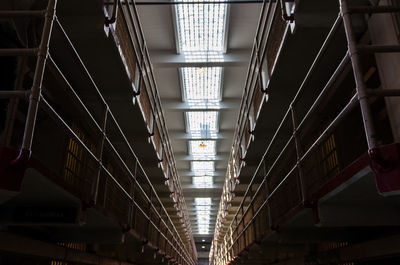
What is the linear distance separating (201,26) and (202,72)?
1.70 metres

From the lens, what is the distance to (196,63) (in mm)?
9750

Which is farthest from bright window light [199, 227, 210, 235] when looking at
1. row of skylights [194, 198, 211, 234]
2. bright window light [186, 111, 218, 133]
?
bright window light [186, 111, 218, 133]

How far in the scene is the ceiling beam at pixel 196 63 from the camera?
9.71 m

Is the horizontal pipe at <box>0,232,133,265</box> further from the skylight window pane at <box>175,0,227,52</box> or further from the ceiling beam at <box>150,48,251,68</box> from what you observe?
the skylight window pane at <box>175,0,227,52</box>

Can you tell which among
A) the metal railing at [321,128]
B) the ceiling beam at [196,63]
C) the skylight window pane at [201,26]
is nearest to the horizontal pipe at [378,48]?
the metal railing at [321,128]

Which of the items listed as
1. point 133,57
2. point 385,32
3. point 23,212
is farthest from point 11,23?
point 385,32

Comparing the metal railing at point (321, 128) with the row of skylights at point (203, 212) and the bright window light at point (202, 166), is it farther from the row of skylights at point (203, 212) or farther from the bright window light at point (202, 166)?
the row of skylights at point (203, 212)

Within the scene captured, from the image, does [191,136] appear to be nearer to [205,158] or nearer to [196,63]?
[205,158]

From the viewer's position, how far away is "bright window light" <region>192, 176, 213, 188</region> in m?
20.1

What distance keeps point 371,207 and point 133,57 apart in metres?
4.58

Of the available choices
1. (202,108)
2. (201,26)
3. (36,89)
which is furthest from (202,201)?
(36,89)

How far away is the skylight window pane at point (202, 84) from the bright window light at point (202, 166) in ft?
19.7

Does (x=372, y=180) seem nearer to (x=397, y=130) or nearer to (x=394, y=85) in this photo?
(x=397, y=130)

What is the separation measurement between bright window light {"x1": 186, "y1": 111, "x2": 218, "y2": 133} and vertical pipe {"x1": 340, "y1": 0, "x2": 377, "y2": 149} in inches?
417
